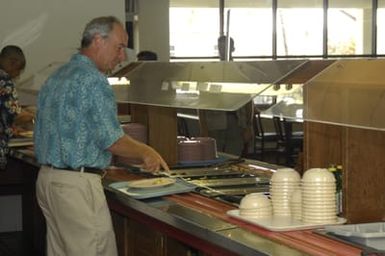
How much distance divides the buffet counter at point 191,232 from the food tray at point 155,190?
0.06 ft

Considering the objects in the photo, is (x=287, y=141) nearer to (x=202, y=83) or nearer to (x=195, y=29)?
(x=195, y=29)

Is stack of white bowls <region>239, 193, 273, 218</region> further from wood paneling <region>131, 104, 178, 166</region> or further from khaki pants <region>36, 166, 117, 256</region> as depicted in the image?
wood paneling <region>131, 104, 178, 166</region>

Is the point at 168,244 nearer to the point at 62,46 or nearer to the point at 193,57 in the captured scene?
the point at 62,46

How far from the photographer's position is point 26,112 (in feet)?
16.2

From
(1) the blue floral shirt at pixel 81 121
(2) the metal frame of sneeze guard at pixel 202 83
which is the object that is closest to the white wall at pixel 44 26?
(2) the metal frame of sneeze guard at pixel 202 83

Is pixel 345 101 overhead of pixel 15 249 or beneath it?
overhead

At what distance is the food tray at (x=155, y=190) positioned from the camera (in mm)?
2820

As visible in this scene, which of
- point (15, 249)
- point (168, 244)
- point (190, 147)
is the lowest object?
point (15, 249)

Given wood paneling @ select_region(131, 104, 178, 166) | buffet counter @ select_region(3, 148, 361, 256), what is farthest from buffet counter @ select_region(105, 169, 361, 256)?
wood paneling @ select_region(131, 104, 178, 166)

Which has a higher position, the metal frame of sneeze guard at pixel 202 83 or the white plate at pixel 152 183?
the metal frame of sneeze guard at pixel 202 83

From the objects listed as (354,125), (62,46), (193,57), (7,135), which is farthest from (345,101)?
(193,57)

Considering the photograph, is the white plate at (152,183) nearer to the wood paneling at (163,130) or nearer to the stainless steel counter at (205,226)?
the stainless steel counter at (205,226)

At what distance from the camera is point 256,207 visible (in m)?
2.28

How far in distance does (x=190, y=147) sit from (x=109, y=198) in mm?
763
